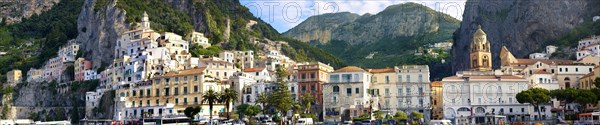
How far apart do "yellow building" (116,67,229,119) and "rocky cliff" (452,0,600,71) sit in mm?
64260

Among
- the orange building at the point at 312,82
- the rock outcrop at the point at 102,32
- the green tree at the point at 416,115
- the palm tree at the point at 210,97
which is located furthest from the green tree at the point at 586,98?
the rock outcrop at the point at 102,32

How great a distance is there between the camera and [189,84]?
93875 mm

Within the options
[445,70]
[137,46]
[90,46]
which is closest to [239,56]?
[137,46]

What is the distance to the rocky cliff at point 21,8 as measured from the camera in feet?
611

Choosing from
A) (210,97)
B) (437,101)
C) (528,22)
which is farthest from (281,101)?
(528,22)

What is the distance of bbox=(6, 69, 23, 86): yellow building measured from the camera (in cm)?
13012

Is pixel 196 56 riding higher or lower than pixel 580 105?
higher

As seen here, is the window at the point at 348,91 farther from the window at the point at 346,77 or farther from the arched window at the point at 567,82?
the arched window at the point at 567,82

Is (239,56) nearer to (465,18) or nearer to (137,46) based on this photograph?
(137,46)

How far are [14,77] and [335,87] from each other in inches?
2954

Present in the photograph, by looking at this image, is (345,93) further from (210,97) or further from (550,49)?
(550,49)

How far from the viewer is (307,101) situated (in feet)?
274

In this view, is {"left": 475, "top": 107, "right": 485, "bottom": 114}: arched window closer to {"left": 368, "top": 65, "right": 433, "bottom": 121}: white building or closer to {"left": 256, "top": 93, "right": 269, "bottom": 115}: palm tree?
{"left": 368, "top": 65, "right": 433, "bottom": 121}: white building

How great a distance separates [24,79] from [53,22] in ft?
119
